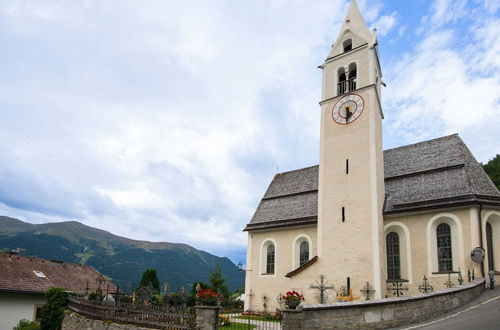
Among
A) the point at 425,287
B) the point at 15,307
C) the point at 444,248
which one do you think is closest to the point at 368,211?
the point at 444,248

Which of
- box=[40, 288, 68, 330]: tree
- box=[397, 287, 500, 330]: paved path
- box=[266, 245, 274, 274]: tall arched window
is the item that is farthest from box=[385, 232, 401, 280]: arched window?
box=[40, 288, 68, 330]: tree

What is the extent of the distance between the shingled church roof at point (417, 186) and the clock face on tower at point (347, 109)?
15.0 feet

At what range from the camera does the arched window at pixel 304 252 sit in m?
26.7

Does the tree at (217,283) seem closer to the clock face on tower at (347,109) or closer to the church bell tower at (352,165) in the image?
the church bell tower at (352,165)

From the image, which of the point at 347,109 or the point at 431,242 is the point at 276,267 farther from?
the point at 347,109

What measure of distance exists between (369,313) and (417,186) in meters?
12.8

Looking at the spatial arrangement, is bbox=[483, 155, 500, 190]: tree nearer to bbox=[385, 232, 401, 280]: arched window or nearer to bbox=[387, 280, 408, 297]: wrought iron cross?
bbox=[385, 232, 401, 280]: arched window

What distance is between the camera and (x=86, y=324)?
61.7 ft

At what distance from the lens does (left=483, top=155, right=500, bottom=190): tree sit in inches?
1428

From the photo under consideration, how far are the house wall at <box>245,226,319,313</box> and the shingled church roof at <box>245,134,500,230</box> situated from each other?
0.82m

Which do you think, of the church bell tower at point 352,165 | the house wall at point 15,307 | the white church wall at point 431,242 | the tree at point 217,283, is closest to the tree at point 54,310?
the house wall at point 15,307

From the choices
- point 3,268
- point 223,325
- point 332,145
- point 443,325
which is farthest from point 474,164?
point 3,268

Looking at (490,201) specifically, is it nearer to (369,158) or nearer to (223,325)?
(369,158)

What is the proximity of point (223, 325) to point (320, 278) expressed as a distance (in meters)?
6.52
